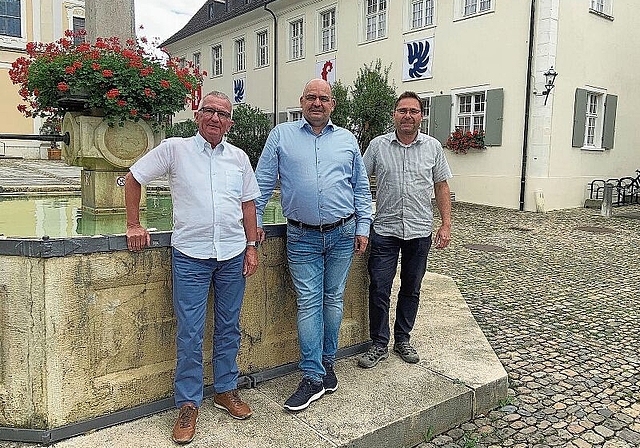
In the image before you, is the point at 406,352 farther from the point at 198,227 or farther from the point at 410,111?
the point at 198,227

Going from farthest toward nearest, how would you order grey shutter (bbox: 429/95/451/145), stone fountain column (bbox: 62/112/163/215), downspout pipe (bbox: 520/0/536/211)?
1. grey shutter (bbox: 429/95/451/145)
2. downspout pipe (bbox: 520/0/536/211)
3. stone fountain column (bbox: 62/112/163/215)

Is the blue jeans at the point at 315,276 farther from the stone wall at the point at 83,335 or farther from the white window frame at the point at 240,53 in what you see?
the white window frame at the point at 240,53

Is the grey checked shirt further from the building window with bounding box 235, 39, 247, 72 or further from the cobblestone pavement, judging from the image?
the building window with bounding box 235, 39, 247, 72

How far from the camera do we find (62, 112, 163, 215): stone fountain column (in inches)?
169

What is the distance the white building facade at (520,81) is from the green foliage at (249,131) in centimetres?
358

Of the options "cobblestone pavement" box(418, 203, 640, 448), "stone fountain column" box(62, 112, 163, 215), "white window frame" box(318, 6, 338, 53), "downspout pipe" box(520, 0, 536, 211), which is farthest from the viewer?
"white window frame" box(318, 6, 338, 53)

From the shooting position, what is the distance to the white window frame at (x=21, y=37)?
27234 mm

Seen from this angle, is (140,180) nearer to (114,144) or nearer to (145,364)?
(145,364)

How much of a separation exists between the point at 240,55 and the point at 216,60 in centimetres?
218

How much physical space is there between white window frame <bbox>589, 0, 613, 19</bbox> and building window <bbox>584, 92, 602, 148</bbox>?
2.01 m

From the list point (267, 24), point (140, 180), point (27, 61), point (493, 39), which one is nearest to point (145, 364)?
point (140, 180)

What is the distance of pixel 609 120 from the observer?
1597 centimetres

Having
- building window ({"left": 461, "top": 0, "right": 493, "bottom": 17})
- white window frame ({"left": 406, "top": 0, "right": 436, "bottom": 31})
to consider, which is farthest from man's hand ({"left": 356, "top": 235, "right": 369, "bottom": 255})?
white window frame ({"left": 406, "top": 0, "right": 436, "bottom": 31})

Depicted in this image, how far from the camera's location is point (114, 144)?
439 cm
